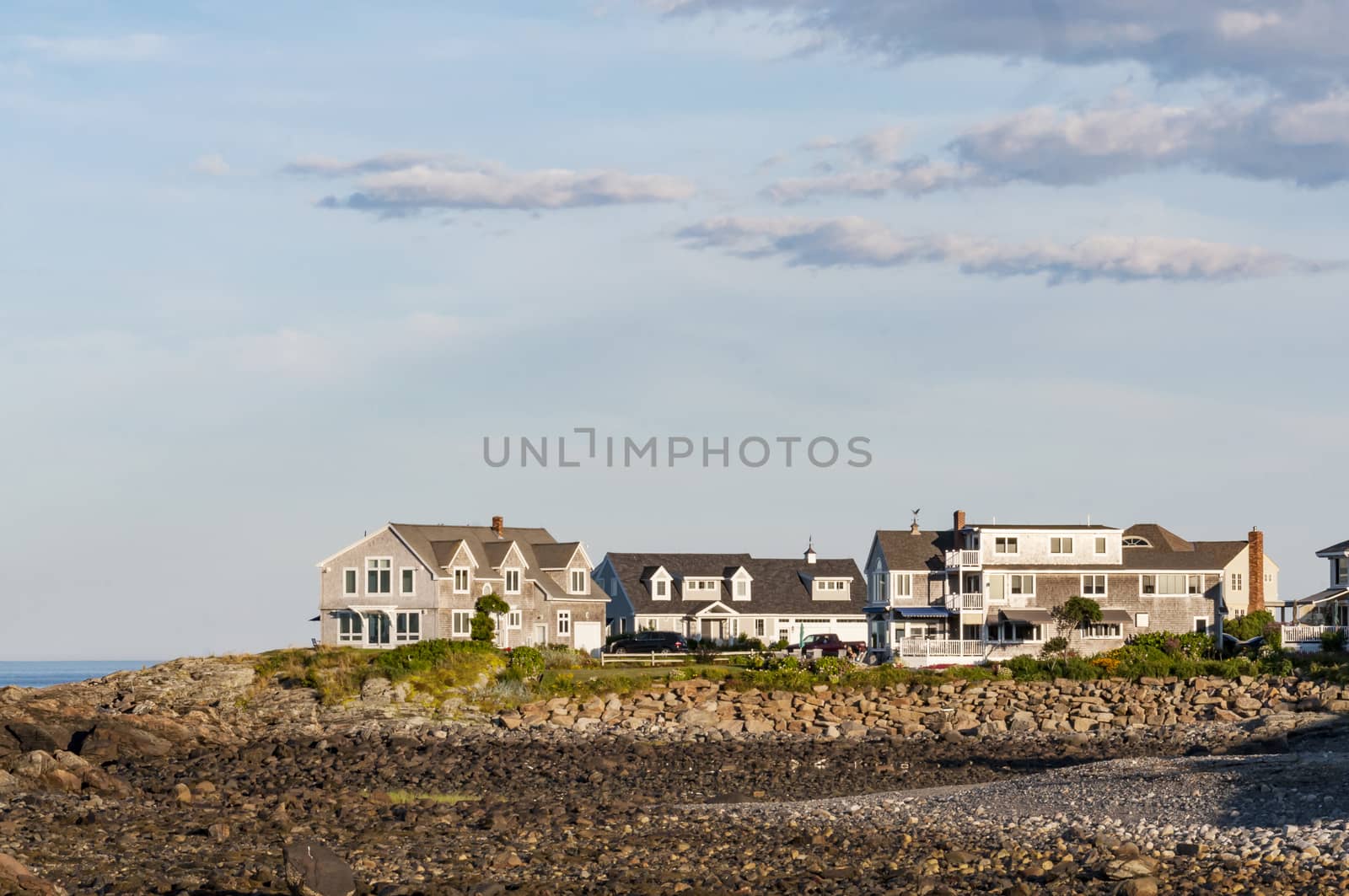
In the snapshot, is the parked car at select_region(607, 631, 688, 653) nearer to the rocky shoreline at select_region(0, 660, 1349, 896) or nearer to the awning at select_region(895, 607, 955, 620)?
the awning at select_region(895, 607, 955, 620)

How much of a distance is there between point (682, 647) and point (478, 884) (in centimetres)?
5225

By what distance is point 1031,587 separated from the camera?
70.1 meters

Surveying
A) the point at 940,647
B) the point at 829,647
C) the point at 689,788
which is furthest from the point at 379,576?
the point at 689,788

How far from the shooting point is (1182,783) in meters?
30.5

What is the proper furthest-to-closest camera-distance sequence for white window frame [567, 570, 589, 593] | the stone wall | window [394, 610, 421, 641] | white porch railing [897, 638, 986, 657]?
white window frame [567, 570, 589, 593] → white porch railing [897, 638, 986, 657] → window [394, 610, 421, 641] → the stone wall

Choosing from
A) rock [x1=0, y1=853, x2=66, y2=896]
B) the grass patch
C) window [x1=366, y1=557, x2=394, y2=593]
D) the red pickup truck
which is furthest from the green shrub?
rock [x1=0, y1=853, x2=66, y2=896]

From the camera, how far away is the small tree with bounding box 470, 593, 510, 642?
62.7 metres

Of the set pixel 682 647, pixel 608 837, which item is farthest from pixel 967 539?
pixel 608 837

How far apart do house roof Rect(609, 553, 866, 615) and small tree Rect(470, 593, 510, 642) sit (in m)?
19.3

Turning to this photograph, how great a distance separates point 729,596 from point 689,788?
52609 millimetres

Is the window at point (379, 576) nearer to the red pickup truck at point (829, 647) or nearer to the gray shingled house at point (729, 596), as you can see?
the red pickup truck at point (829, 647)

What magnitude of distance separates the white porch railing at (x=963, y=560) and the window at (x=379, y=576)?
82.1 ft

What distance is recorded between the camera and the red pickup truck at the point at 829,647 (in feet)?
217

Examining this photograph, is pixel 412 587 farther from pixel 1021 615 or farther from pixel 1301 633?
pixel 1301 633
